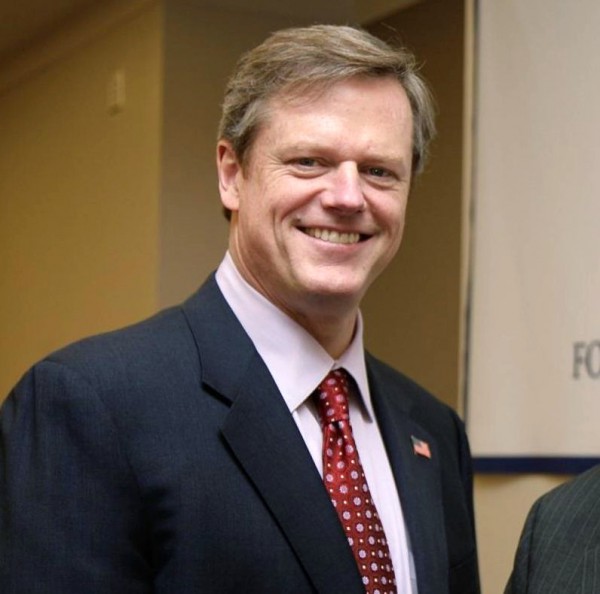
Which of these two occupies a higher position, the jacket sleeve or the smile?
the smile

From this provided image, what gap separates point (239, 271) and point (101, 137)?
322 cm

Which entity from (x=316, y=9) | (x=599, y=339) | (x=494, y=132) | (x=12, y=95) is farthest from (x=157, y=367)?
(x=12, y=95)

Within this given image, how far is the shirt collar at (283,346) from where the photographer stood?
75.2 inches

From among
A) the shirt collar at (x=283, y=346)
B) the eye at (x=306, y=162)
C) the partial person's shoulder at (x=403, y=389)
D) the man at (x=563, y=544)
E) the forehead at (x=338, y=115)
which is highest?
the forehead at (x=338, y=115)

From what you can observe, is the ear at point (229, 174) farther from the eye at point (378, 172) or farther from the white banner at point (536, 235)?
the white banner at point (536, 235)

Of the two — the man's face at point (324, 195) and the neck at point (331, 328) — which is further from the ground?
the man's face at point (324, 195)

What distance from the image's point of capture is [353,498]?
1856 mm

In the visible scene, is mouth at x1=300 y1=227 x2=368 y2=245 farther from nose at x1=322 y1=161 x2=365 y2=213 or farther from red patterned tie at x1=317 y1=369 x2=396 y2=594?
red patterned tie at x1=317 y1=369 x2=396 y2=594

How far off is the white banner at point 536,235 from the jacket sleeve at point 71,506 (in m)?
1.43

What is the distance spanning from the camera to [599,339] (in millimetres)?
2912

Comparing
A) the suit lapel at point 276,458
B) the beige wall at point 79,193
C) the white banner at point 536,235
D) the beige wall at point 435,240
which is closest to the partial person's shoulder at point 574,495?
the suit lapel at point 276,458

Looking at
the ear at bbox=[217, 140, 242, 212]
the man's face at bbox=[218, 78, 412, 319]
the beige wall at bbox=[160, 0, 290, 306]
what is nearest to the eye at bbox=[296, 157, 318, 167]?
the man's face at bbox=[218, 78, 412, 319]

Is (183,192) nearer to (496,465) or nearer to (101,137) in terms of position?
(101,137)

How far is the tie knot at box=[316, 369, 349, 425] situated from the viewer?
191 centimetres
